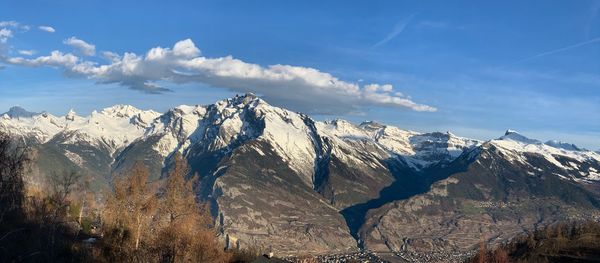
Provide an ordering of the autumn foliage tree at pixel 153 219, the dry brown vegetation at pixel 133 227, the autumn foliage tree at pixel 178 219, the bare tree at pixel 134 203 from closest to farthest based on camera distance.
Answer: the dry brown vegetation at pixel 133 227
the autumn foliage tree at pixel 153 219
the autumn foliage tree at pixel 178 219
the bare tree at pixel 134 203

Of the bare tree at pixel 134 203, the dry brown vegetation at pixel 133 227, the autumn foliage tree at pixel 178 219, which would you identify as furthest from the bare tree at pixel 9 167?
the bare tree at pixel 134 203

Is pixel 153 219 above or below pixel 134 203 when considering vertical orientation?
below

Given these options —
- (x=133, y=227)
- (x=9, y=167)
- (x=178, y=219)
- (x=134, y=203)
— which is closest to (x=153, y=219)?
(x=133, y=227)

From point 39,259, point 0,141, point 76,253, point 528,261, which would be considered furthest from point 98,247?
point 528,261

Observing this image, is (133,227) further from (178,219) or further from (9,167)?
(9,167)

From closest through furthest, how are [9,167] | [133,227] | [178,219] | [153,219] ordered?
1. [9,167]
2. [178,219]
3. [133,227]
4. [153,219]

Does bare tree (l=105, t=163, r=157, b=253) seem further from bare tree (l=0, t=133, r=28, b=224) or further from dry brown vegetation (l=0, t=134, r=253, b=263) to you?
bare tree (l=0, t=133, r=28, b=224)

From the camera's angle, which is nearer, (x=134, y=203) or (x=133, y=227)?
(x=134, y=203)

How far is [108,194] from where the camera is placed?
84.9 meters

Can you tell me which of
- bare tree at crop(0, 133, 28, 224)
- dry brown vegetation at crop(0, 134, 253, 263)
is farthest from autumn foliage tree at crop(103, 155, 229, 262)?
bare tree at crop(0, 133, 28, 224)

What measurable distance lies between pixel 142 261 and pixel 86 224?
39.6 metres

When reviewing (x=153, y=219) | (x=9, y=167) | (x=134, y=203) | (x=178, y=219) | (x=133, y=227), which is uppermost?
(x=9, y=167)

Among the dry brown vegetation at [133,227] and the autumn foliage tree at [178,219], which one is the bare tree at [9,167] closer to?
the dry brown vegetation at [133,227]

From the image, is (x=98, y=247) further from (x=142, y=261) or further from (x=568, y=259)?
(x=568, y=259)
